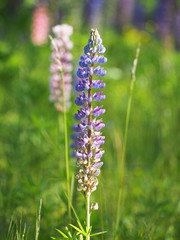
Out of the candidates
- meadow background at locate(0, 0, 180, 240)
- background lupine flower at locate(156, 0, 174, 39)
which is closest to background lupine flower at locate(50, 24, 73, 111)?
meadow background at locate(0, 0, 180, 240)

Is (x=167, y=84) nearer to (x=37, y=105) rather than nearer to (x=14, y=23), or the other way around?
(x=37, y=105)

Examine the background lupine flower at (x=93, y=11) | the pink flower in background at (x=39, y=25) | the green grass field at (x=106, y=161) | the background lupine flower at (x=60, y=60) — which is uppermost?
the background lupine flower at (x=93, y=11)

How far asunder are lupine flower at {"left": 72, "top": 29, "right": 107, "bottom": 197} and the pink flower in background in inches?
273

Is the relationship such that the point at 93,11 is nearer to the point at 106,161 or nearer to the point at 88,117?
the point at 106,161

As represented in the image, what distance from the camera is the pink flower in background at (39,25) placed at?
821 centimetres

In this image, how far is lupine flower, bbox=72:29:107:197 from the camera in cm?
148

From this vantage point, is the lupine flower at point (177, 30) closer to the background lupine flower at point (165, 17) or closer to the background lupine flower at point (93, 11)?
the background lupine flower at point (165, 17)

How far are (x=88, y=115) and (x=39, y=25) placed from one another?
7.32 metres

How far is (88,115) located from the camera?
1511 mm

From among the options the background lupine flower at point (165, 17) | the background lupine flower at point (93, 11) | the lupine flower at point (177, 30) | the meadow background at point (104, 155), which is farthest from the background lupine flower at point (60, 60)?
the background lupine flower at point (93, 11)

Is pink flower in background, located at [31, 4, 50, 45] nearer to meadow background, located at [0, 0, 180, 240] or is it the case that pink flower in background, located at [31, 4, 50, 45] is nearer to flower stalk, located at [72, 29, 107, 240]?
meadow background, located at [0, 0, 180, 240]

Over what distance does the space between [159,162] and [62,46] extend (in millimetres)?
1446

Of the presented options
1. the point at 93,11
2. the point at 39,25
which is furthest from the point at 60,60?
the point at 93,11

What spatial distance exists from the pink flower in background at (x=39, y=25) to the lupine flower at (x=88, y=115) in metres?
6.92
